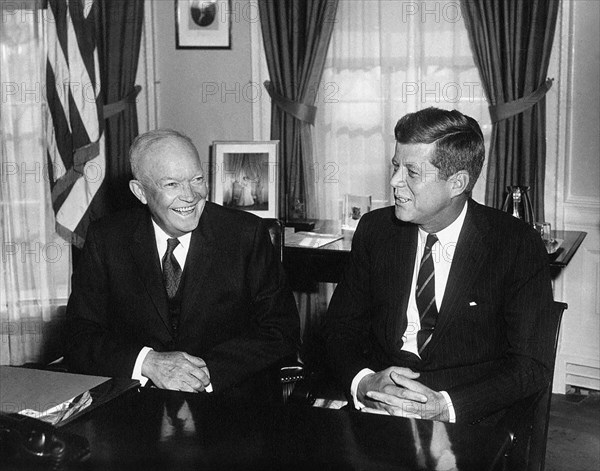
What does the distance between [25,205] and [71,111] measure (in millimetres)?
576

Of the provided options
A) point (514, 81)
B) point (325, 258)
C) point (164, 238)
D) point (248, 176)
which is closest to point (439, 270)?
point (164, 238)

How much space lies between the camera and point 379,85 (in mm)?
4582

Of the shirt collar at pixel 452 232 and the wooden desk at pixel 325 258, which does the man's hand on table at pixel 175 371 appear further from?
the wooden desk at pixel 325 258

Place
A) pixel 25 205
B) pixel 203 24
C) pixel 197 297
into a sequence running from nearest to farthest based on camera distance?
1. pixel 197 297
2. pixel 25 205
3. pixel 203 24

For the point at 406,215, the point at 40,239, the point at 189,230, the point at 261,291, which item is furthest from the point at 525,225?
the point at 40,239

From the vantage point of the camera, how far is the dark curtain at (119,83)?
15.4 feet

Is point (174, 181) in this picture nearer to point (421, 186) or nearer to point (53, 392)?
point (421, 186)

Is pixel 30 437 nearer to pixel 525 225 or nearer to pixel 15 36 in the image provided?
pixel 525 225

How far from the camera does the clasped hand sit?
84.7 inches

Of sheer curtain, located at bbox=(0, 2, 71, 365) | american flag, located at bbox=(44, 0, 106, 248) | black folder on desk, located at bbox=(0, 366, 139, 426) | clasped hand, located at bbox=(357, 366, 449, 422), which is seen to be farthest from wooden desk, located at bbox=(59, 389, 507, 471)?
sheer curtain, located at bbox=(0, 2, 71, 365)

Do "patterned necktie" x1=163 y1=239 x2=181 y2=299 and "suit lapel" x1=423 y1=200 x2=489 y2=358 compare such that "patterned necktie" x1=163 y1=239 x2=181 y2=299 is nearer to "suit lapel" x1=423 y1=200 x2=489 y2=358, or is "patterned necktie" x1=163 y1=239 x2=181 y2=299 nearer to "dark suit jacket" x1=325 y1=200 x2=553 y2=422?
"dark suit jacket" x1=325 y1=200 x2=553 y2=422

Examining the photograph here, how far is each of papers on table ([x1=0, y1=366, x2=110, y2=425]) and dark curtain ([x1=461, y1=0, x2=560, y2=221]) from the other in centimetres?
290

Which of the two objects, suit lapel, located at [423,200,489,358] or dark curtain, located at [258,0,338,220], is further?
dark curtain, located at [258,0,338,220]

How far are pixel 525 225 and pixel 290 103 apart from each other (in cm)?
252
